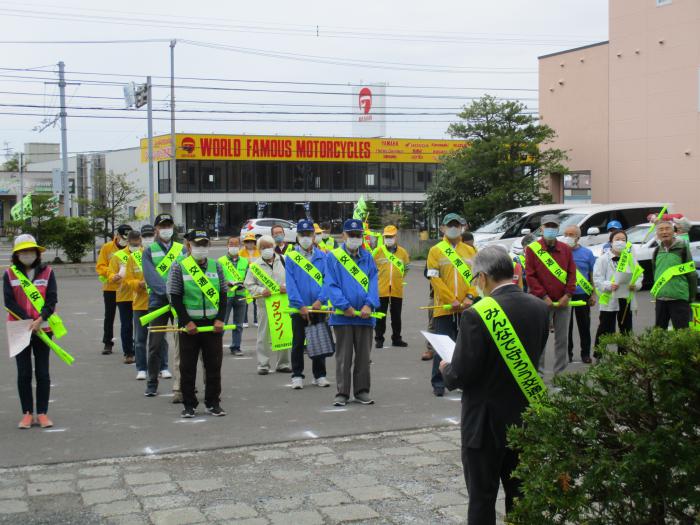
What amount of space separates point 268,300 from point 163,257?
6.00 feet

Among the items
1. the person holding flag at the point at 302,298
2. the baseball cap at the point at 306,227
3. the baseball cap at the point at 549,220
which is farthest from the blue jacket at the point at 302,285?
the baseball cap at the point at 549,220

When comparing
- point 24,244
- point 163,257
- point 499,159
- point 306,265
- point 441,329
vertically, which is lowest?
point 441,329

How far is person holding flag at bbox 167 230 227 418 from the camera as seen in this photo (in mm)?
8727

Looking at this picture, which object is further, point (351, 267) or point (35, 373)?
point (351, 267)

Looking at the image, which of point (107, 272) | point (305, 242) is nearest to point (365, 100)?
point (107, 272)

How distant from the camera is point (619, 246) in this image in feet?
39.3

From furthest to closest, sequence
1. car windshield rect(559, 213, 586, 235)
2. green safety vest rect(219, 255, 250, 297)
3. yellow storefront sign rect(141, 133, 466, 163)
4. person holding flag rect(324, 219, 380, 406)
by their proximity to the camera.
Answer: yellow storefront sign rect(141, 133, 466, 163), car windshield rect(559, 213, 586, 235), green safety vest rect(219, 255, 250, 297), person holding flag rect(324, 219, 380, 406)

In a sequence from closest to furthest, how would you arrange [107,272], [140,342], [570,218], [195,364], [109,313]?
[195,364] < [140,342] < [107,272] < [109,313] < [570,218]

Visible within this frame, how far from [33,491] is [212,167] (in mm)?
53796

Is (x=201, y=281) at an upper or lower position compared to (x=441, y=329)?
upper

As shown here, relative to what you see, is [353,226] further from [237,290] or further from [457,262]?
[237,290]

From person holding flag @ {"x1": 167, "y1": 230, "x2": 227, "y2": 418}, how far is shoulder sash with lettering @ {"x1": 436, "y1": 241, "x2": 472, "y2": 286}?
273cm

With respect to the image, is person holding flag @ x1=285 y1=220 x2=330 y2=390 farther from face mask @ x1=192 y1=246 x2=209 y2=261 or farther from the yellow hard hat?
the yellow hard hat

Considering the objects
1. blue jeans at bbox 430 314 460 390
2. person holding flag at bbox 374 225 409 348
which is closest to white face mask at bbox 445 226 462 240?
blue jeans at bbox 430 314 460 390
